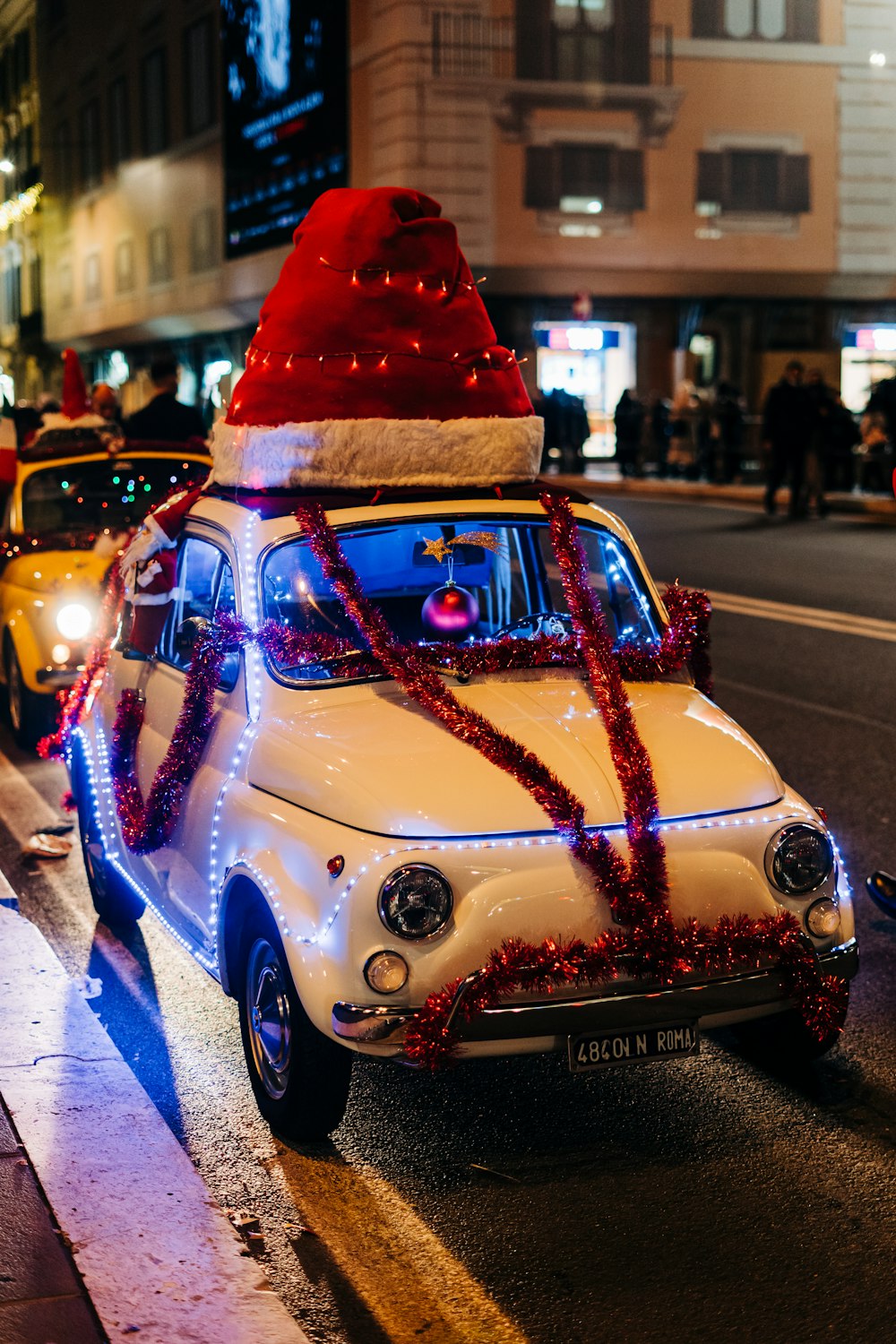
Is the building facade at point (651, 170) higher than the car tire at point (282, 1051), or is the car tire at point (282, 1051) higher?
the building facade at point (651, 170)

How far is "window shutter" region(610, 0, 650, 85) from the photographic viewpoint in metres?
41.1

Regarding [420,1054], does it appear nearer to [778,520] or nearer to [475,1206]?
[475,1206]

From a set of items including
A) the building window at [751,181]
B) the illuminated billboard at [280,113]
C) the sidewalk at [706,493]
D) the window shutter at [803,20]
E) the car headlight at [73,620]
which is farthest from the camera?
the illuminated billboard at [280,113]

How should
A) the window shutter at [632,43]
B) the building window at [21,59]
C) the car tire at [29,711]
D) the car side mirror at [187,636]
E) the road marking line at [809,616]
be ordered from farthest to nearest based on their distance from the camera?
1. the building window at [21,59]
2. the window shutter at [632,43]
3. the road marking line at [809,616]
4. the car tire at [29,711]
5. the car side mirror at [187,636]

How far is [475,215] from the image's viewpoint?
131 feet

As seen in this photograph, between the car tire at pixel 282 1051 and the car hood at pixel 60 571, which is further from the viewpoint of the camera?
the car hood at pixel 60 571

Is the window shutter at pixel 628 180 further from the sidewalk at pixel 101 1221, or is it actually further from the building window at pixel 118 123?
the sidewalk at pixel 101 1221

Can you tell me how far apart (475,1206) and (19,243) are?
7655cm

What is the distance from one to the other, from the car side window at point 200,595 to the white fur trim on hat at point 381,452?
0.29 meters

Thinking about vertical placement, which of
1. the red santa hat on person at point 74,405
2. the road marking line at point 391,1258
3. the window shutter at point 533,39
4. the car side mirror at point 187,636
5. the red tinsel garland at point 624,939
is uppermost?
the window shutter at point 533,39

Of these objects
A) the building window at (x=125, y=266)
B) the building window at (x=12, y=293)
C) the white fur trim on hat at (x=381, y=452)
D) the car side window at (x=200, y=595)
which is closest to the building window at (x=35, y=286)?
the building window at (x=12, y=293)

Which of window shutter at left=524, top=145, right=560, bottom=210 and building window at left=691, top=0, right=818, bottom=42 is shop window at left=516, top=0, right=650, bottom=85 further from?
building window at left=691, top=0, right=818, bottom=42

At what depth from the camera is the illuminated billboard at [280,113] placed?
42.2 m

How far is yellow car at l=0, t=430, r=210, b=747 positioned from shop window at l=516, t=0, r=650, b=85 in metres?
32.2
